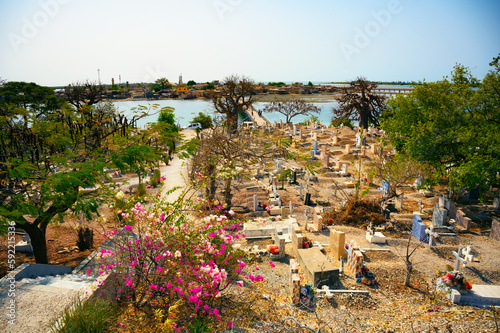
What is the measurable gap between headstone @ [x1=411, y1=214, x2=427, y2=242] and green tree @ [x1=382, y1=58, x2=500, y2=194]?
3.55 meters

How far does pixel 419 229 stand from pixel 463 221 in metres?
2.76

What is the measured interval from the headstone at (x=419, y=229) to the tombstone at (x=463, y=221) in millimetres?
2473

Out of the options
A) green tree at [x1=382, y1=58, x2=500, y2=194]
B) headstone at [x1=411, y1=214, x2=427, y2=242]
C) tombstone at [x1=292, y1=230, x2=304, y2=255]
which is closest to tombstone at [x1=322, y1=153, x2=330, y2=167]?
green tree at [x1=382, y1=58, x2=500, y2=194]

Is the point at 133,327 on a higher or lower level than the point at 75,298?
lower

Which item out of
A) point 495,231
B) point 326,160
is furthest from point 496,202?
point 326,160

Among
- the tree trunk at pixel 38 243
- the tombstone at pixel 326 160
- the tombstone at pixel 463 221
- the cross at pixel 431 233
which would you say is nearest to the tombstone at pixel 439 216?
the tombstone at pixel 463 221

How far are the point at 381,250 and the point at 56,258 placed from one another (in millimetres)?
11381

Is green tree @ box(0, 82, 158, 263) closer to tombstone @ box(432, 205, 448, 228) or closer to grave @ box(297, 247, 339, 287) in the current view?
grave @ box(297, 247, 339, 287)

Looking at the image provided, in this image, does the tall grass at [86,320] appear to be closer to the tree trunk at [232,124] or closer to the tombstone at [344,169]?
the tree trunk at [232,124]

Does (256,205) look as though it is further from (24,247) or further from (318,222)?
(24,247)

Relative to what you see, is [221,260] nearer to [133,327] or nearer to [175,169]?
[133,327]

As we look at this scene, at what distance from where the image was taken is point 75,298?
6793 mm

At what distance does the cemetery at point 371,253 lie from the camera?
28.5 feet

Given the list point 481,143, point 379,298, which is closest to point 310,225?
point 379,298
